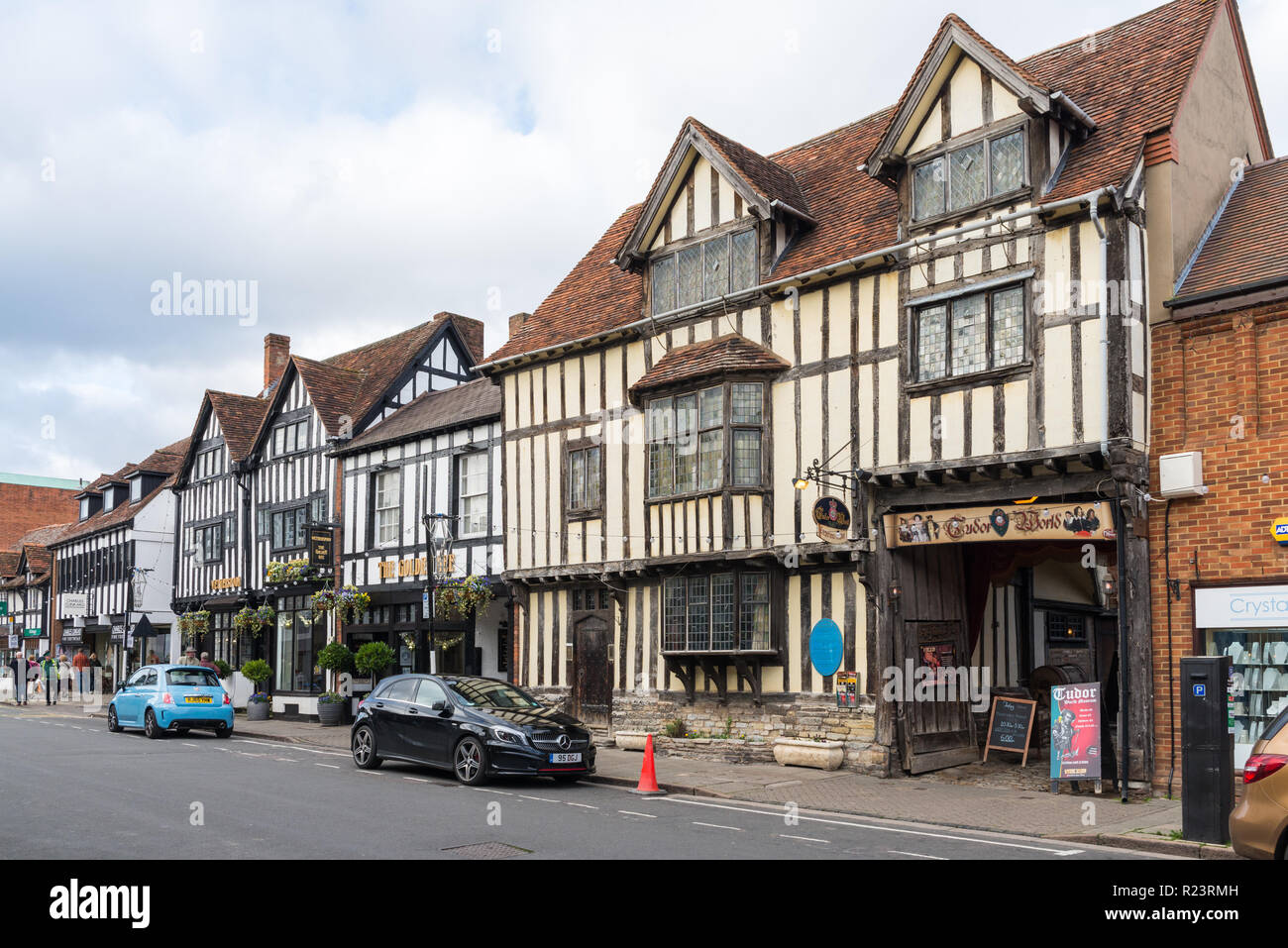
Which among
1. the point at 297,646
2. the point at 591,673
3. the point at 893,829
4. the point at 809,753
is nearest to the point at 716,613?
the point at 809,753

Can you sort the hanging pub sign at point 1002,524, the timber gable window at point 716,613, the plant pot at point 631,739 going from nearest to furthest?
the hanging pub sign at point 1002,524 < the timber gable window at point 716,613 < the plant pot at point 631,739

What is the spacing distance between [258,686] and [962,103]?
2386 cm

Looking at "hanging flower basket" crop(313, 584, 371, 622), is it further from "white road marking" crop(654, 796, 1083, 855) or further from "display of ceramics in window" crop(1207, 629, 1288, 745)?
"display of ceramics in window" crop(1207, 629, 1288, 745)

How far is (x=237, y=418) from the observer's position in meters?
35.2

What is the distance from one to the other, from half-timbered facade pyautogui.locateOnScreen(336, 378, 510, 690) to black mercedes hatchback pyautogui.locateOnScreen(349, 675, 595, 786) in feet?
21.4

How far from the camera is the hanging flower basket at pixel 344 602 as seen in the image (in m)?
26.8

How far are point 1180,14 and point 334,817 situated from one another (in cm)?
1547

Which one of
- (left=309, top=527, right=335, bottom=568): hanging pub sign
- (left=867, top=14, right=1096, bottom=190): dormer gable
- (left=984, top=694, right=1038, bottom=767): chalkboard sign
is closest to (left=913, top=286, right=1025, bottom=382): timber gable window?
(left=867, top=14, right=1096, bottom=190): dormer gable

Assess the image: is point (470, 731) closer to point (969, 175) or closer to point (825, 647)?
point (825, 647)

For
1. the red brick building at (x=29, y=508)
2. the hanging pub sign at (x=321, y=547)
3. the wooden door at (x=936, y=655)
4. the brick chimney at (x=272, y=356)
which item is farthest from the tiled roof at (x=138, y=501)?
the wooden door at (x=936, y=655)

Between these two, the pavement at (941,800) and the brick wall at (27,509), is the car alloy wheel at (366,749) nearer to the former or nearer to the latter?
the pavement at (941,800)

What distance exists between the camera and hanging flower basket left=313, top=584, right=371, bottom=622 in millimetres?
26812

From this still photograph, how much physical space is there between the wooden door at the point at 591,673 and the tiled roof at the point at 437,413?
17.5ft
